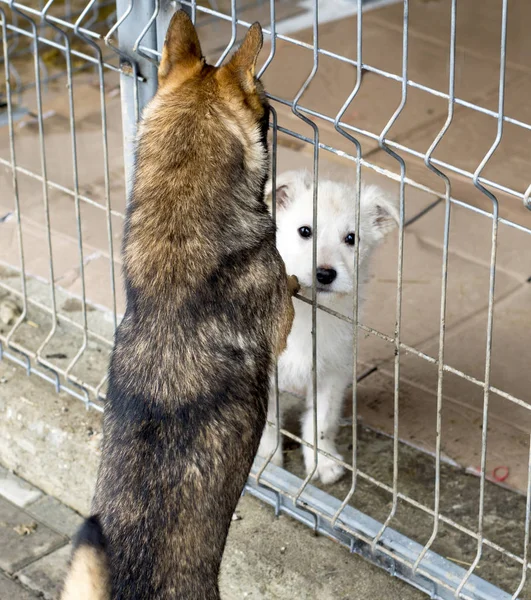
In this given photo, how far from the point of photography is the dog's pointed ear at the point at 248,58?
265cm

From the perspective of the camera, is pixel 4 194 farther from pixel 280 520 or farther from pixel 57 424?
pixel 280 520

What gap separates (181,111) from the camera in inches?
110

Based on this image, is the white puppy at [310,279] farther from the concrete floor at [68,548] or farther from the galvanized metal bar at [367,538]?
the concrete floor at [68,548]

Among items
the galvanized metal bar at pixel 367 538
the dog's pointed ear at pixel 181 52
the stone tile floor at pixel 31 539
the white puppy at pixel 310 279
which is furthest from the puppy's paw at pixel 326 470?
the dog's pointed ear at pixel 181 52

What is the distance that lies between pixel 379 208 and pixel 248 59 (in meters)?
1.33

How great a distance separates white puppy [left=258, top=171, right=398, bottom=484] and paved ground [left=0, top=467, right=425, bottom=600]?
33 centimetres

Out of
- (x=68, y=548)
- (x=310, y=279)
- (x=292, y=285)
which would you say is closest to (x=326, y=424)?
(x=310, y=279)

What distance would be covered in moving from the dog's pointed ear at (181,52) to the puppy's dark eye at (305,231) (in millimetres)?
1099

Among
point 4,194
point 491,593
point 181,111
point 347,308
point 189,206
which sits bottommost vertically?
point 4,194

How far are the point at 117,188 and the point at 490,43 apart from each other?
123 inches

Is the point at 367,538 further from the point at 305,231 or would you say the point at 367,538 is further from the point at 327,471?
the point at 305,231

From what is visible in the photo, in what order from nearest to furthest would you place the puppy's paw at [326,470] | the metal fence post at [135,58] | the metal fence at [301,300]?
1. the metal fence at [301,300]
2. the metal fence post at [135,58]
3. the puppy's paw at [326,470]

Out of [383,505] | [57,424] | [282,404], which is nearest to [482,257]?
[282,404]

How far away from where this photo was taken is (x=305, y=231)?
12.6 ft
